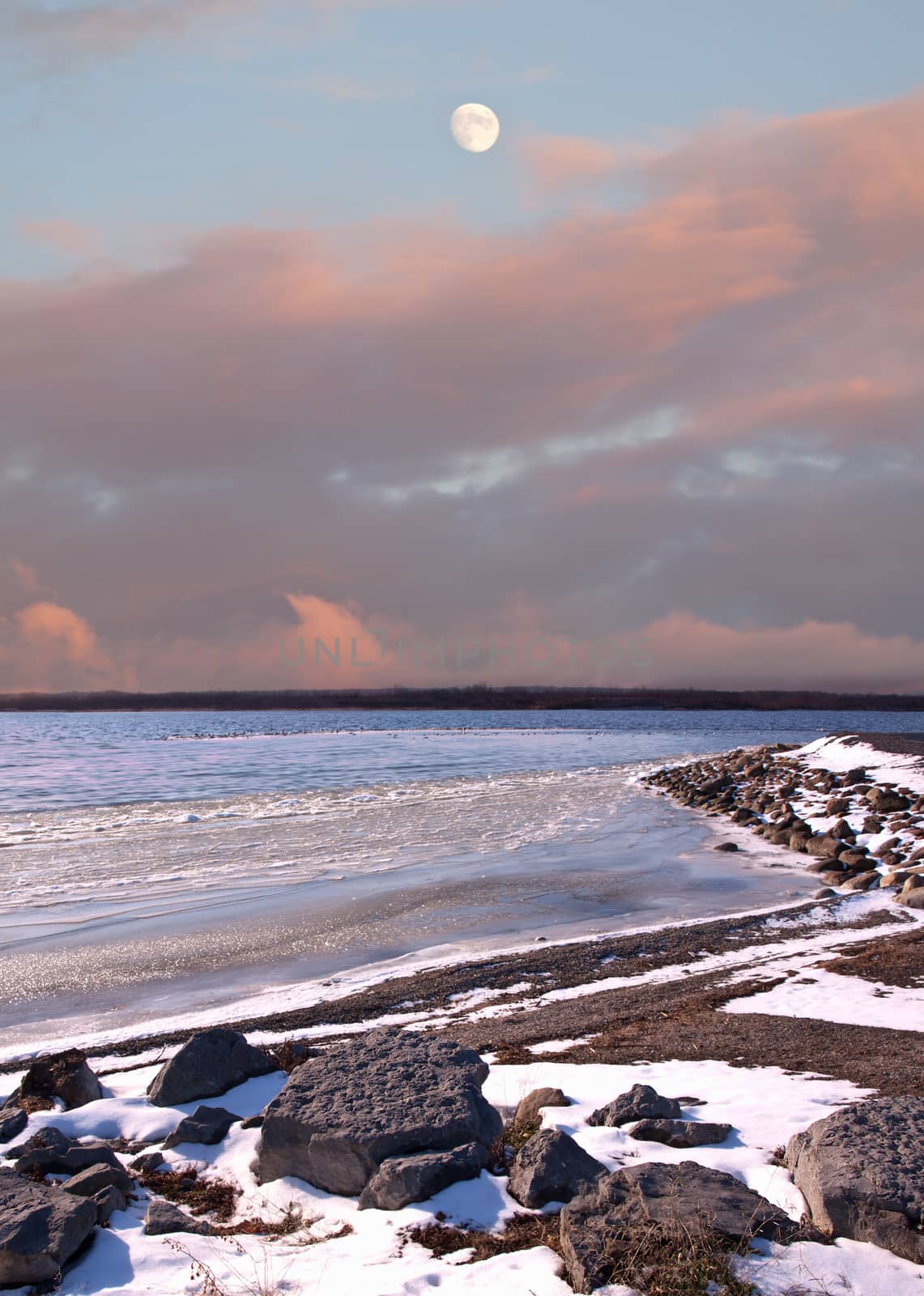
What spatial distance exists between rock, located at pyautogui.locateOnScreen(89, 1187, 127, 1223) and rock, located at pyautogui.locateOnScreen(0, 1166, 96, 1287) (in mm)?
143

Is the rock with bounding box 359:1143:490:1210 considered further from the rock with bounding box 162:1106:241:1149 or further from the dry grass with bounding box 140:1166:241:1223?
the rock with bounding box 162:1106:241:1149

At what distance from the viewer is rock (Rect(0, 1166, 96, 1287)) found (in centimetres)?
356

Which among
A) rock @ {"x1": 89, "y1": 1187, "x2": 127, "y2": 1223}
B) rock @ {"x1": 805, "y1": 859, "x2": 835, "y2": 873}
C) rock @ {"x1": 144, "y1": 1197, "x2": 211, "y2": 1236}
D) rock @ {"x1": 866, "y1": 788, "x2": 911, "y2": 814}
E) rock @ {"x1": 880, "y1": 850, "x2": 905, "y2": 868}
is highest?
rock @ {"x1": 89, "y1": 1187, "x2": 127, "y2": 1223}

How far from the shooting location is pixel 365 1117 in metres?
4.62

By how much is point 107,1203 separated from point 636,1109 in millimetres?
2928

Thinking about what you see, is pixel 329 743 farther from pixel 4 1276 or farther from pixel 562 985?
pixel 4 1276

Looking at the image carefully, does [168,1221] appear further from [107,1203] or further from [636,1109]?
[636,1109]

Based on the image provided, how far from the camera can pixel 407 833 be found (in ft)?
61.9

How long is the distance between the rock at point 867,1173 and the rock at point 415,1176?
5.50ft

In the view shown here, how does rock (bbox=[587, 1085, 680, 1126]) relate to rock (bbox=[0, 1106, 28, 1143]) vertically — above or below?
above

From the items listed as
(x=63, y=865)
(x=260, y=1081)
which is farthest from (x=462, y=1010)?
(x=63, y=865)

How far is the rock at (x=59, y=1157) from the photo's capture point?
4551 mm

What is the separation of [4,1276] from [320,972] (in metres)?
6.20

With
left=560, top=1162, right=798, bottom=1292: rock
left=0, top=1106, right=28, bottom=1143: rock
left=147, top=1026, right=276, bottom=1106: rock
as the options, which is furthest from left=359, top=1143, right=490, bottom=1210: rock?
left=0, top=1106, right=28, bottom=1143: rock
